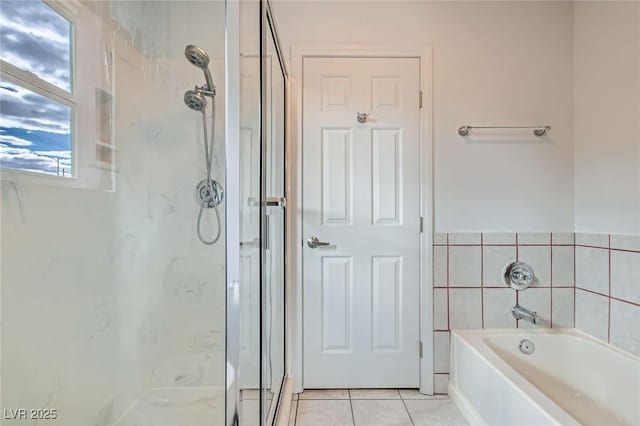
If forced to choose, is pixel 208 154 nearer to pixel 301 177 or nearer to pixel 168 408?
pixel 301 177

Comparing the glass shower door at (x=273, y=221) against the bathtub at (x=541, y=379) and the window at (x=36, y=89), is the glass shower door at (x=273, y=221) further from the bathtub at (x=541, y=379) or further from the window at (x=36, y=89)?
the bathtub at (x=541, y=379)

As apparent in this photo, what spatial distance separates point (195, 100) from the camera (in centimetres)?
127

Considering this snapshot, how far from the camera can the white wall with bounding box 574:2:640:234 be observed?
63.1 inches

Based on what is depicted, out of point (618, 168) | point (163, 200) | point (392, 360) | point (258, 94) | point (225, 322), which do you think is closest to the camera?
point (225, 322)

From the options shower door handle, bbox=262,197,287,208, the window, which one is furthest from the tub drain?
the window

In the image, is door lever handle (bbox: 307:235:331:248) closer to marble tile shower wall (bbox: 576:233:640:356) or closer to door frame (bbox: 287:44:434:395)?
door frame (bbox: 287:44:434:395)

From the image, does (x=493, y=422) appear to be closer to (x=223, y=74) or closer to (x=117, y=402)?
(x=117, y=402)

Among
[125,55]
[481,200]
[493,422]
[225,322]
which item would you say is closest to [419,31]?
[481,200]

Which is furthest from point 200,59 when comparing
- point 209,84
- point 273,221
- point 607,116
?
point 607,116

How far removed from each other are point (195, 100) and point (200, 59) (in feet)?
0.50

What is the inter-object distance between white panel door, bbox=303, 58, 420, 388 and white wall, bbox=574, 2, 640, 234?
0.96 metres

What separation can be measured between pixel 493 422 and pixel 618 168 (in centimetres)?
143

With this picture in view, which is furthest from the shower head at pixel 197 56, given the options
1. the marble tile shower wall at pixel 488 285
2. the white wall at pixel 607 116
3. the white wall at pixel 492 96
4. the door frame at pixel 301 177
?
the white wall at pixel 607 116

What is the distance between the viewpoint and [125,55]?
127 centimetres
